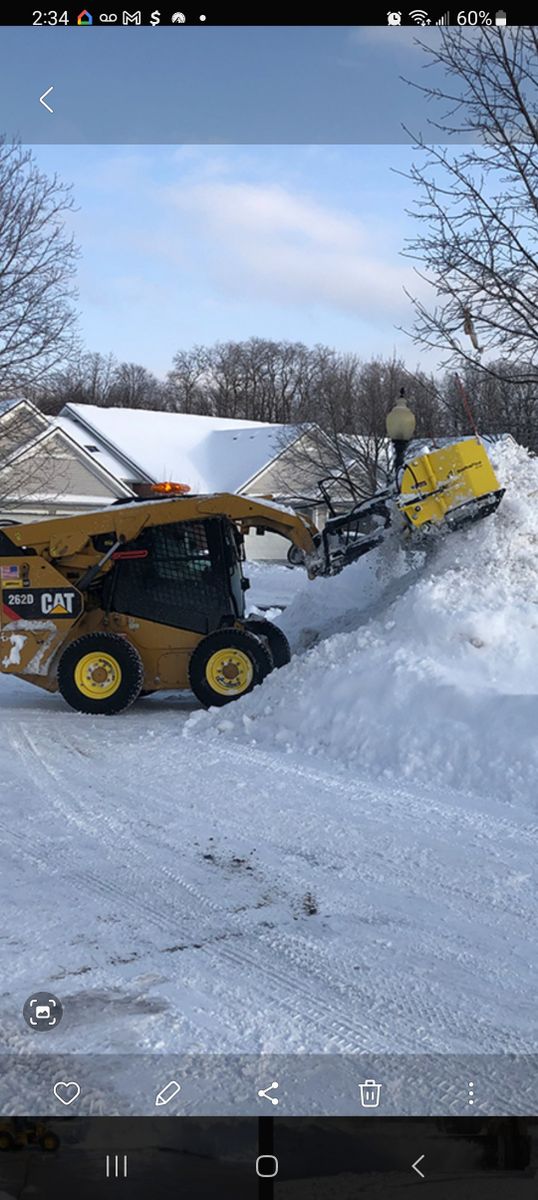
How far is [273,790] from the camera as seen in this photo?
729 cm

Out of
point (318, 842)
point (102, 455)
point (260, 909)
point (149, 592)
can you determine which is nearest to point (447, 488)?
point (149, 592)

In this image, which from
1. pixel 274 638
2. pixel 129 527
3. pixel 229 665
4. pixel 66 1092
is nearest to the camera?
pixel 66 1092

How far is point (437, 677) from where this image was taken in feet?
27.7

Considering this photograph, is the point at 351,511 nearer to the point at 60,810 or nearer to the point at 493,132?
the point at 493,132

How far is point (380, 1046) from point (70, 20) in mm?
3062

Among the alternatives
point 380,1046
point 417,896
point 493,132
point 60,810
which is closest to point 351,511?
point 493,132

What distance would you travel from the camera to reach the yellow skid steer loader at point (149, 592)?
10.4m

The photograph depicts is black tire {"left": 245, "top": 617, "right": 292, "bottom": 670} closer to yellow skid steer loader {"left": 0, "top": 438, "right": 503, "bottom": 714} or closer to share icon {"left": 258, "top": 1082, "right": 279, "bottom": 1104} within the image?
yellow skid steer loader {"left": 0, "top": 438, "right": 503, "bottom": 714}

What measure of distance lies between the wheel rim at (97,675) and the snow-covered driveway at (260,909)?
220cm

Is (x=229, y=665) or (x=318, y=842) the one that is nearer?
(x=318, y=842)

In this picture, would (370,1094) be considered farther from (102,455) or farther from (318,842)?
(102,455)

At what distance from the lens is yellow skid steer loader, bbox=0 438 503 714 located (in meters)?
10.4

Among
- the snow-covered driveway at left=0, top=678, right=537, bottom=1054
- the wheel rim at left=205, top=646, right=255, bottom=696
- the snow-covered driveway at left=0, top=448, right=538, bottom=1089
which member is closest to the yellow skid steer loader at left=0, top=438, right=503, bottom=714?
the wheel rim at left=205, top=646, right=255, bottom=696

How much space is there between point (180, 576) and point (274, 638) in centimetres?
115
